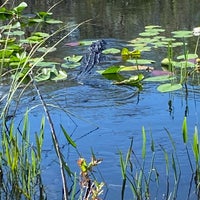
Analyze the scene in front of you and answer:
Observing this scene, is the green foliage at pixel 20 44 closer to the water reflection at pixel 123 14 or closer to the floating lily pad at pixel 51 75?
the floating lily pad at pixel 51 75

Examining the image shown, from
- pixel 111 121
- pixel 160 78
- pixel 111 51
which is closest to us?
pixel 111 121

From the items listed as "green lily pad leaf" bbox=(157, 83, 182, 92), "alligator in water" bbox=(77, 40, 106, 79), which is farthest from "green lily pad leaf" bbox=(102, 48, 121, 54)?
"green lily pad leaf" bbox=(157, 83, 182, 92)

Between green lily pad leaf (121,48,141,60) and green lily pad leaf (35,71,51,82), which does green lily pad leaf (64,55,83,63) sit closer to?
green lily pad leaf (121,48,141,60)

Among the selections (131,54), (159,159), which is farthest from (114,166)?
(131,54)

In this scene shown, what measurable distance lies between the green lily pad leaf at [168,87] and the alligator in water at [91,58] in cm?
69

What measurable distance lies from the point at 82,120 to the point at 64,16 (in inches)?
128

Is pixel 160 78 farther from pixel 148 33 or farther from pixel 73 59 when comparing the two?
pixel 148 33

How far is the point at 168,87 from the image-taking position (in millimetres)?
3154

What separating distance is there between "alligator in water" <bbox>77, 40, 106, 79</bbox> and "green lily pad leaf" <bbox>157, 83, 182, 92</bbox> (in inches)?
27.1

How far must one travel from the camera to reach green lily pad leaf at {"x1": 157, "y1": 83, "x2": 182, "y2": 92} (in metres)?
3.10

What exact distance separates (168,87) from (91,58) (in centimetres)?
93

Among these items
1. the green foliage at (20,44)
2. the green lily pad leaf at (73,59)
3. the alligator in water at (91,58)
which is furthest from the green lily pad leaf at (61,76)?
the green lily pad leaf at (73,59)

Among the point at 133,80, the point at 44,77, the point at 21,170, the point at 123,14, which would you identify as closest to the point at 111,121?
the point at 133,80

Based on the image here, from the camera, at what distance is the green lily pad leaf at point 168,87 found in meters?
3.10
